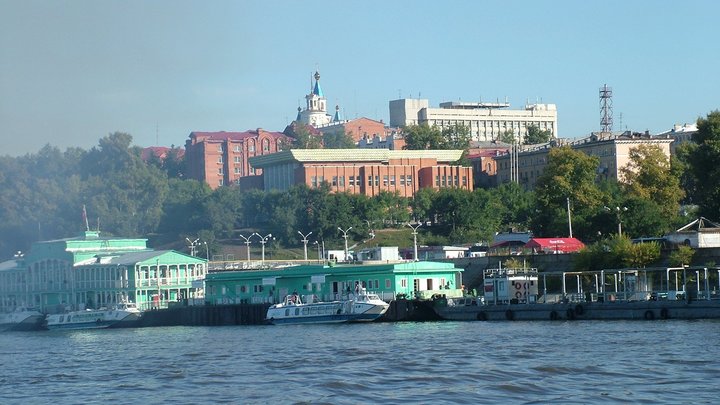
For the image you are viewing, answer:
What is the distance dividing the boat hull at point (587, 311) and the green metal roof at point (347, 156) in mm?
83473

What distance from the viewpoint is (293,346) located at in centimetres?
6831

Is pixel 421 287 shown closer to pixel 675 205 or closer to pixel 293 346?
pixel 293 346

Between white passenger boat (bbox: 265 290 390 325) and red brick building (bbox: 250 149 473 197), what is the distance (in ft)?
237

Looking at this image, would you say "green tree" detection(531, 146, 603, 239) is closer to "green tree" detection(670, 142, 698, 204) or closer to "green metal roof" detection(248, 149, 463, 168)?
"green tree" detection(670, 142, 698, 204)

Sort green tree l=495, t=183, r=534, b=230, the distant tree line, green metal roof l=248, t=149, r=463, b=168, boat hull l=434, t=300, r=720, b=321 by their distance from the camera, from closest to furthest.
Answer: boat hull l=434, t=300, r=720, b=321, the distant tree line, green tree l=495, t=183, r=534, b=230, green metal roof l=248, t=149, r=463, b=168

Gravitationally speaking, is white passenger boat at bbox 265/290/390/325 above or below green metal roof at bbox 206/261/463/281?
below

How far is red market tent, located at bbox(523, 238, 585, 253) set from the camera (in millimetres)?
107625

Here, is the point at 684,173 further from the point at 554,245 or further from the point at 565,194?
the point at 554,245

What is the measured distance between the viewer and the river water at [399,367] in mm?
45844

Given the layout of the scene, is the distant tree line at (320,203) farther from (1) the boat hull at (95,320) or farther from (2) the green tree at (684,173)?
(1) the boat hull at (95,320)

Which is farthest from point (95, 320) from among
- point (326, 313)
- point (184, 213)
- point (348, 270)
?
point (184, 213)

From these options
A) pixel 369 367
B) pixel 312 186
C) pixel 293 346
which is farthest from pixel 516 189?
pixel 369 367

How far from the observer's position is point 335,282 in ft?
323

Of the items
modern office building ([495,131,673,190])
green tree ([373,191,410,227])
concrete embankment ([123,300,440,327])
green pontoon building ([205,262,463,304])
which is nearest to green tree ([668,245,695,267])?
green pontoon building ([205,262,463,304])
